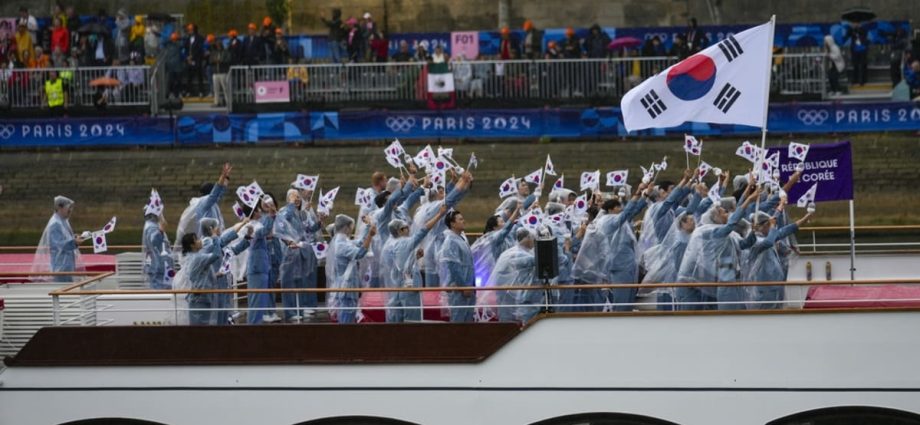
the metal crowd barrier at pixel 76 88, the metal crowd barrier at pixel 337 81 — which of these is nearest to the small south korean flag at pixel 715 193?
the metal crowd barrier at pixel 337 81

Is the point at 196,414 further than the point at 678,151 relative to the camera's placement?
No

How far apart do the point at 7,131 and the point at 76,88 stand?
187 centimetres

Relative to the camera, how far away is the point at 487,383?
45.5 ft

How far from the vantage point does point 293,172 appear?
3559 centimetres

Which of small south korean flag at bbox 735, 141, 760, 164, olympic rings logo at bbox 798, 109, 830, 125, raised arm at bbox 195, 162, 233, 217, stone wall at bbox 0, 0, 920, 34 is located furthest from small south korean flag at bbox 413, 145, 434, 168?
stone wall at bbox 0, 0, 920, 34

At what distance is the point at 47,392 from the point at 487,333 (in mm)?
4021

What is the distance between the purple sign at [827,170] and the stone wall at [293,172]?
16.4m

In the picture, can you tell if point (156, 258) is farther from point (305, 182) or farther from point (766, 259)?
point (766, 259)

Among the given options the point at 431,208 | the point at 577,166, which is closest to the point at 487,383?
the point at 431,208

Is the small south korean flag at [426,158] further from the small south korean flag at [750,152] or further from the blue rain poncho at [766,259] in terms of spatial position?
the blue rain poncho at [766,259]

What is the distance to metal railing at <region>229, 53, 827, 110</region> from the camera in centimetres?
3625

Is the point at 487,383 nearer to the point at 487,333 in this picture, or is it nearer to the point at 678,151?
the point at 487,333

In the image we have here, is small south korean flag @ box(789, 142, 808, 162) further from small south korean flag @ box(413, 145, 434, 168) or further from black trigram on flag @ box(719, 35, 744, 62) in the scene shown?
small south korean flag @ box(413, 145, 434, 168)

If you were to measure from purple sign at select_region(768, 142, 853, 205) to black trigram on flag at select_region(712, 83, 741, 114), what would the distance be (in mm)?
2815
